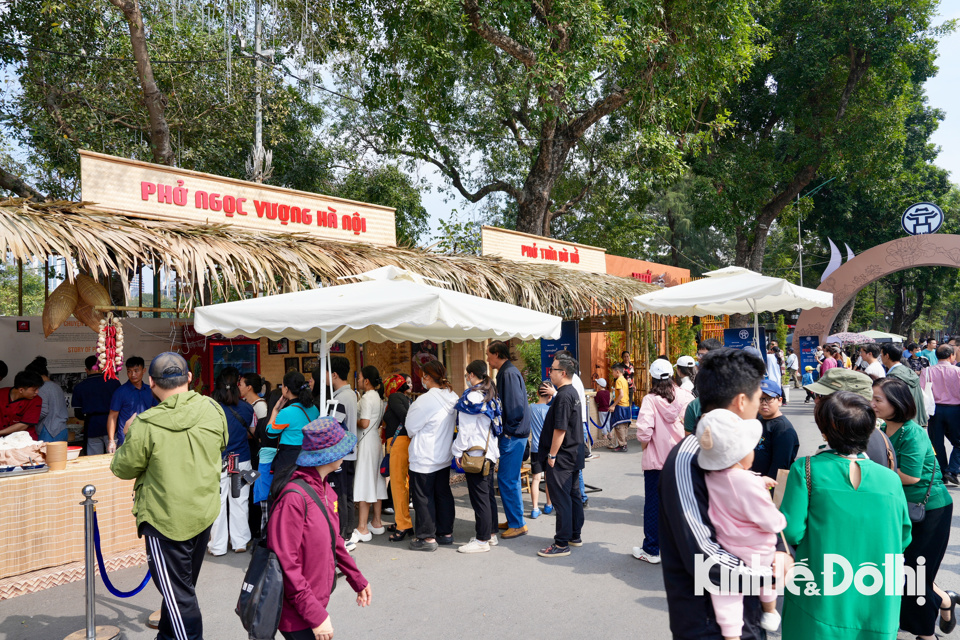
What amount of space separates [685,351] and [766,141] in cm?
931

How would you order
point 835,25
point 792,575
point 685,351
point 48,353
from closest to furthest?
1. point 792,575
2. point 48,353
3. point 685,351
4. point 835,25

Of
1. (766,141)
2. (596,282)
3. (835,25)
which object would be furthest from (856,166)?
(596,282)

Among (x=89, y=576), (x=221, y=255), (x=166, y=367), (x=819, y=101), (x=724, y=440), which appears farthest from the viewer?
(x=819, y=101)

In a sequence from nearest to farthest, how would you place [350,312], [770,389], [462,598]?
[770,389] → [462,598] → [350,312]

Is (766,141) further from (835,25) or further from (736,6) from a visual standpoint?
(736,6)

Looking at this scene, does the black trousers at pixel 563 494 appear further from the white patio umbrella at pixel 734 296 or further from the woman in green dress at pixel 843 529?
the white patio umbrella at pixel 734 296

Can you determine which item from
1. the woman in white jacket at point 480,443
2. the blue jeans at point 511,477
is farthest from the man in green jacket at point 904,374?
the woman in white jacket at point 480,443

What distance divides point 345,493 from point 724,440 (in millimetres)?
4217

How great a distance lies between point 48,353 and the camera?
25.1 ft

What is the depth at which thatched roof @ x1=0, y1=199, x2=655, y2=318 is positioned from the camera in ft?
17.8

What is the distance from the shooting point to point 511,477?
5996 mm

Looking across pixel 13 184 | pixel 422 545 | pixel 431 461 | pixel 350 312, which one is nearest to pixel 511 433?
pixel 431 461

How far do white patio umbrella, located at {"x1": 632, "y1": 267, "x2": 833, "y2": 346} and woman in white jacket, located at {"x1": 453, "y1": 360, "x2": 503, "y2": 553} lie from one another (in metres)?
3.56

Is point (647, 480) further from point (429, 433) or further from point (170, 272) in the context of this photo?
point (170, 272)
